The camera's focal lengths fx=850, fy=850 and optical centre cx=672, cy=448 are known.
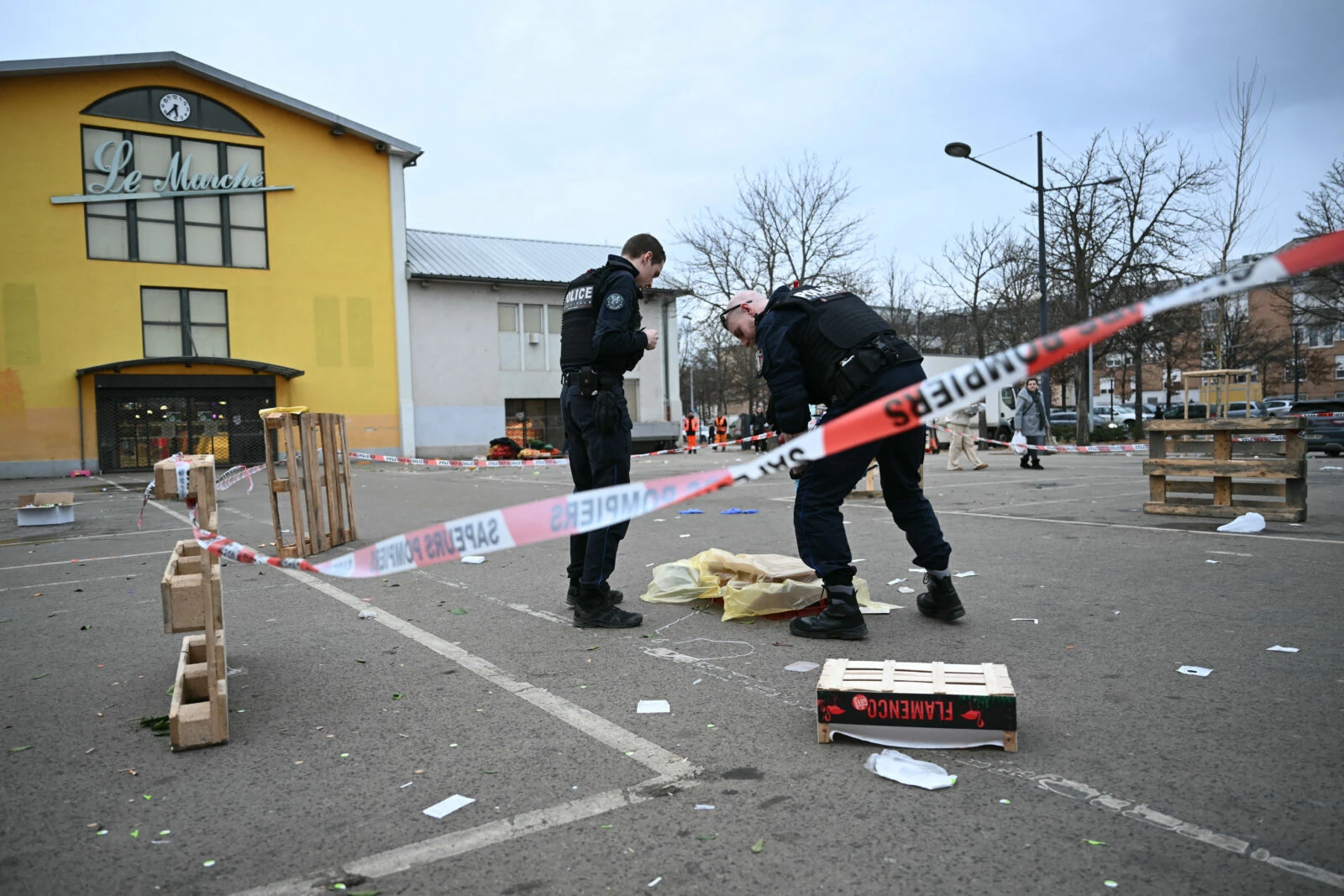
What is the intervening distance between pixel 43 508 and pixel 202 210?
1902cm

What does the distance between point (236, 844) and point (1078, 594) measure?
4.69 meters

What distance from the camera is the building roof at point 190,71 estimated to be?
2370 centimetres

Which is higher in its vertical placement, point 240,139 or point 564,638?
point 240,139

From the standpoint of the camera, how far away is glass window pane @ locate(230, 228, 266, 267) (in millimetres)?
27016

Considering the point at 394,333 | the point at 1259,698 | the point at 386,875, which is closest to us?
the point at 386,875

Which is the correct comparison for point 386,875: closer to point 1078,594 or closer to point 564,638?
point 564,638

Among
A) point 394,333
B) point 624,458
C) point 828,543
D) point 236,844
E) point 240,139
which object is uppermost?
point 240,139

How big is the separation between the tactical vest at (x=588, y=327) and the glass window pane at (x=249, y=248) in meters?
26.1

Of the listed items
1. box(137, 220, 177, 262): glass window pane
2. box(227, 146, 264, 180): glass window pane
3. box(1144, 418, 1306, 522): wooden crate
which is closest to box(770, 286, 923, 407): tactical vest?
box(1144, 418, 1306, 522): wooden crate

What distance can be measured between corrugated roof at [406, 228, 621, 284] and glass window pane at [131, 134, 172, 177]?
793 cm

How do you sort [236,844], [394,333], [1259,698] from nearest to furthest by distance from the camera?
[236,844], [1259,698], [394,333]

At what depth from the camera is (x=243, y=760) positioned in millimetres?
2996

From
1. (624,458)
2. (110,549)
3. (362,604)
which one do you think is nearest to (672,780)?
(624,458)

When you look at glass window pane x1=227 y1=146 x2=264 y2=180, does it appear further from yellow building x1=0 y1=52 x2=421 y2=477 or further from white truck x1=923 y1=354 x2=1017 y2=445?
white truck x1=923 y1=354 x2=1017 y2=445
